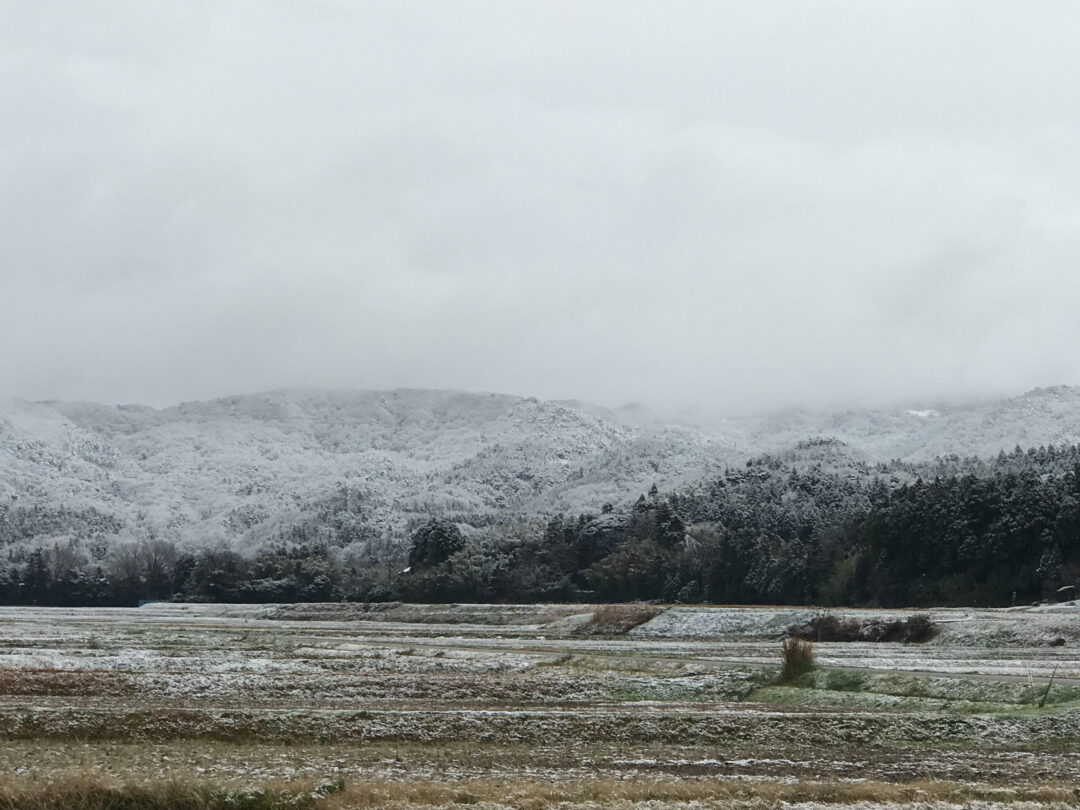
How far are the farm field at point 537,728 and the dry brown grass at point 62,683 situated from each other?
207 mm

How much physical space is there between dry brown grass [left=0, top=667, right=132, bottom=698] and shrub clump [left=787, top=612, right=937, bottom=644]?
2169 inches

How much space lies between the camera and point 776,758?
1339 inches

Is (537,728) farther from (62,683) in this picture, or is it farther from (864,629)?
(864,629)

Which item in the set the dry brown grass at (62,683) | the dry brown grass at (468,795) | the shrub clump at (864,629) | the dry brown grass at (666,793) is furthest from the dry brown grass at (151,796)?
the shrub clump at (864,629)

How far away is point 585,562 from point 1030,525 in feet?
262

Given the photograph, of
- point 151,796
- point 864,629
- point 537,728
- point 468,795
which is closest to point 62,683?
point 537,728

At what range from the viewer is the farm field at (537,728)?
27.3m

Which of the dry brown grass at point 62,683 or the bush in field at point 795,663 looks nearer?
the dry brown grass at point 62,683

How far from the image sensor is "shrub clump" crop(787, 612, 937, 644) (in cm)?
8781

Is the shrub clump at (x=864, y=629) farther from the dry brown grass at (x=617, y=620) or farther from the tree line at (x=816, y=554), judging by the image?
the tree line at (x=816, y=554)

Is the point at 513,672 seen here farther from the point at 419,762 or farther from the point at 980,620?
the point at 980,620

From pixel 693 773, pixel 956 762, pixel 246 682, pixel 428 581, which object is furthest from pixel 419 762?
pixel 428 581

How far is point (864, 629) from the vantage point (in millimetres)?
93125

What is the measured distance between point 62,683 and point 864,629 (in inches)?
2492
